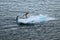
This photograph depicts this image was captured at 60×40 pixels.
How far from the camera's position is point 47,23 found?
1.10 m

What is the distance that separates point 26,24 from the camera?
3.54 ft

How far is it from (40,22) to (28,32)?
14cm

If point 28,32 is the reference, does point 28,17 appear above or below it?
above

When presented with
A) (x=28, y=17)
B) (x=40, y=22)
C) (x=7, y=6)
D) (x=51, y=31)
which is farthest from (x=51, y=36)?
(x=7, y=6)

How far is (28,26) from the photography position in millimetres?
1075

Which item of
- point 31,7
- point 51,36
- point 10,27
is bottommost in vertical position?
point 51,36

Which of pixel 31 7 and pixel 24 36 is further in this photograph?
pixel 31 7

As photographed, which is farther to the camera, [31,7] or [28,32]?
[31,7]

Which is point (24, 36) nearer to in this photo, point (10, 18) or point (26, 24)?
point (26, 24)

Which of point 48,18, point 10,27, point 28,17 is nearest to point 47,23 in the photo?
point 48,18

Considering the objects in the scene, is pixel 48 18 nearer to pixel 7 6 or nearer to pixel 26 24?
pixel 26 24

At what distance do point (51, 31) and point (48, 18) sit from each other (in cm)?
13

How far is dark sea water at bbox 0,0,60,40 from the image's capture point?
1043 millimetres

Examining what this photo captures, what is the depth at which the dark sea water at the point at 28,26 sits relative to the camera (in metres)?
1.04
